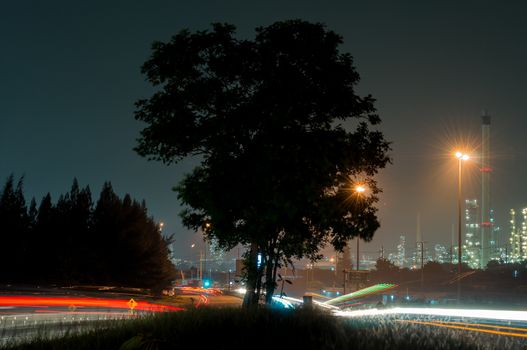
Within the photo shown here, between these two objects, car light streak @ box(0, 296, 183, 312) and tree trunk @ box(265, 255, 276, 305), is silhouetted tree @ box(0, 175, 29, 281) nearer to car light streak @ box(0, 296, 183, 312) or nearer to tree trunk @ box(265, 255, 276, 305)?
car light streak @ box(0, 296, 183, 312)

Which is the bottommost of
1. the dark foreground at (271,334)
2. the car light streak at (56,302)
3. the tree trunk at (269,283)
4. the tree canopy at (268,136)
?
the car light streak at (56,302)

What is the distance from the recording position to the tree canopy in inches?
604

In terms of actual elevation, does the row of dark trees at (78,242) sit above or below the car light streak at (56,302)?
above

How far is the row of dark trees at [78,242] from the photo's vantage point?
58.4m

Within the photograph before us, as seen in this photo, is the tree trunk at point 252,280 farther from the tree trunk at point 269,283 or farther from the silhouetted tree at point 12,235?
the silhouetted tree at point 12,235

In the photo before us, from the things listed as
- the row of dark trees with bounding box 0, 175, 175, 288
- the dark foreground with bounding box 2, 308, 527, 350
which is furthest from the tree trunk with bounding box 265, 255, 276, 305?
the row of dark trees with bounding box 0, 175, 175, 288

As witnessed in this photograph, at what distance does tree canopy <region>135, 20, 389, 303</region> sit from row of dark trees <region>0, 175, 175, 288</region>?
4390 centimetres

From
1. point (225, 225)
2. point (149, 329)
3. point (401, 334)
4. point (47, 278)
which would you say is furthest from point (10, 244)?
point (401, 334)

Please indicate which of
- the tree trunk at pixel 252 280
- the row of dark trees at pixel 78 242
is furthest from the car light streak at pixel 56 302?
the tree trunk at pixel 252 280

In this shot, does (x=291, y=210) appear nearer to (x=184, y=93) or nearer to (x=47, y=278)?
(x=184, y=93)

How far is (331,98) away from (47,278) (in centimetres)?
5002

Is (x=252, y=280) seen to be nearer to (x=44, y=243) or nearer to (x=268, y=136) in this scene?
(x=268, y=136)

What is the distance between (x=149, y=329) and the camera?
11.9 m

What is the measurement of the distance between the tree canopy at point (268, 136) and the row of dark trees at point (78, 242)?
43.9 meters
